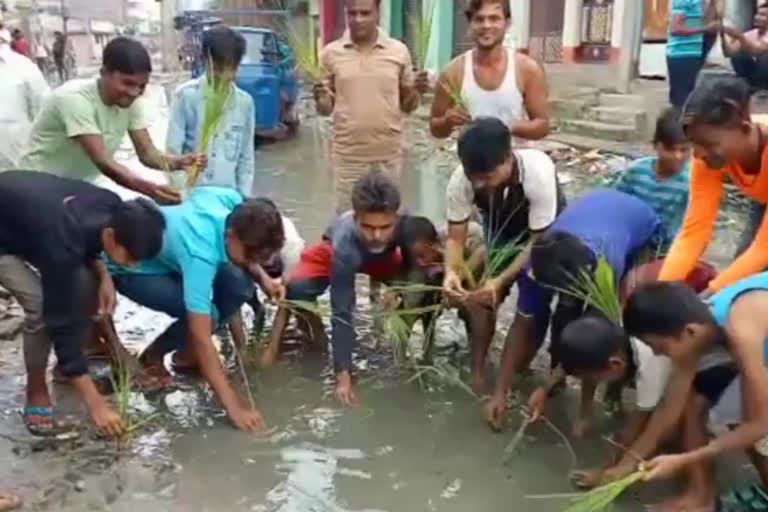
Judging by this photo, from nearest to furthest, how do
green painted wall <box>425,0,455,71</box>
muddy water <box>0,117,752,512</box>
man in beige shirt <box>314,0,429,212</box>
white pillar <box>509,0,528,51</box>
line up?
muddy water <box>0,117,752,512</box>, man in beige shirt <box>314,0,429,212</box>, white pillar <box>509,0,528,51</box>, green painted wall <box>425,0,455,71</box>

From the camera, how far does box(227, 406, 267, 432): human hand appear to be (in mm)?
3410

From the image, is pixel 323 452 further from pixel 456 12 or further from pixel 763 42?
pixel 456 12

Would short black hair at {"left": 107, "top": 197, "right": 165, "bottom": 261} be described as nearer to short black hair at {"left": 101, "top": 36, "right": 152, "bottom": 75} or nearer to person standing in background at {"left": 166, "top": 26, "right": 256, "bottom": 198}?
short black hair at {"left": 101, "top": 36, "right": 152, "bottom": 75}

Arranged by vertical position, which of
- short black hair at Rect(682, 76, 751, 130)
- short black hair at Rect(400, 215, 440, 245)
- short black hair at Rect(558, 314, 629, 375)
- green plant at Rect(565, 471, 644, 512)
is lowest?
green plant at Rect(565, 471, 644, 512)

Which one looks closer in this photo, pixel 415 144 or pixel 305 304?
pixel 305 304

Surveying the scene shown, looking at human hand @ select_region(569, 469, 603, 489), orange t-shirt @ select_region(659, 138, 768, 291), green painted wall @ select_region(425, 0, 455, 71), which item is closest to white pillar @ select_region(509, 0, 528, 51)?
green painted wall @ select_region(425, 0, 455, 71)

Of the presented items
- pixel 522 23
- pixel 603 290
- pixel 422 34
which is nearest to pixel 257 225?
pixel 603 290

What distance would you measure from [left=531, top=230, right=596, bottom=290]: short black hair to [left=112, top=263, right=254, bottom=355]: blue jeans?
1.32 m

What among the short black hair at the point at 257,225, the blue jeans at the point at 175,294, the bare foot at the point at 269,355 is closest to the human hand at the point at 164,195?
the blue jeans at the point at 175,294

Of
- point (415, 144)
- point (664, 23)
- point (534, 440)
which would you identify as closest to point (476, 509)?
point (534, 440)

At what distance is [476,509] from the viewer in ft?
9.43

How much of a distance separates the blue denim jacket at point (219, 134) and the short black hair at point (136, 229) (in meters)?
1.07

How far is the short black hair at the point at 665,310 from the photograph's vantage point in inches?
97.8

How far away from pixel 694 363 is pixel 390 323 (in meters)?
1.47
